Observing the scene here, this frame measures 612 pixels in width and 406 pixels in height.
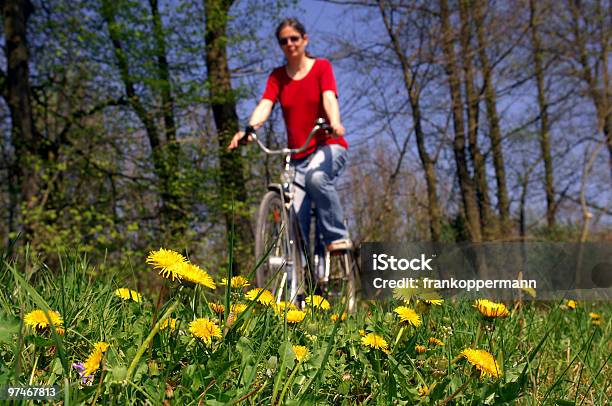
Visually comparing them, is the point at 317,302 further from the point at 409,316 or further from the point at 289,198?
the point at 289,198

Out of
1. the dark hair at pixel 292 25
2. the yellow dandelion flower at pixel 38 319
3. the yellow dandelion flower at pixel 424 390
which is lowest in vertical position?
the yellow dandelion flower at pixel 424 390

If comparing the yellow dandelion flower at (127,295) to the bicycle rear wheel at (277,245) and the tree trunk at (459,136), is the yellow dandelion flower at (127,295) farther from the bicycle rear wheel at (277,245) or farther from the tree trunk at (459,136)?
the tree trunk at (459,136)

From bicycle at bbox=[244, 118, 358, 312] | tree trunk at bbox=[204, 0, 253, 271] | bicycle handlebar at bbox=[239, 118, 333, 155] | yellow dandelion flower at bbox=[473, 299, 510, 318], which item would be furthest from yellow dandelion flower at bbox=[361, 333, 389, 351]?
tree trunk at bbox=[204, 0, 253, 271]

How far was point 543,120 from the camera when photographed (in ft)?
37.3

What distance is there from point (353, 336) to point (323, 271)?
2790 millimetres

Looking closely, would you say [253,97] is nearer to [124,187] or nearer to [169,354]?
[124,187]

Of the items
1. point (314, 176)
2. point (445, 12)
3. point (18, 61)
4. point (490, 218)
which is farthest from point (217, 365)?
point (18, 61)

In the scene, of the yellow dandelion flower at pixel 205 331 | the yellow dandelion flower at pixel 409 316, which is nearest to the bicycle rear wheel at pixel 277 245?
the yellow dandelion flower at pixel 409 316

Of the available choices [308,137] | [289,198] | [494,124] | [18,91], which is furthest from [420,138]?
[18,91]

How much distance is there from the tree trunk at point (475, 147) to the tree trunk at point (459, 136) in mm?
177

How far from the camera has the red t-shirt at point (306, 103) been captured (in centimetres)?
394

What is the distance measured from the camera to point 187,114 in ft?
32.3

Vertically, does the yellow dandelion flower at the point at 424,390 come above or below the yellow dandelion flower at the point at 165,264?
below

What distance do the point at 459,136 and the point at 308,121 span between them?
226 inches
